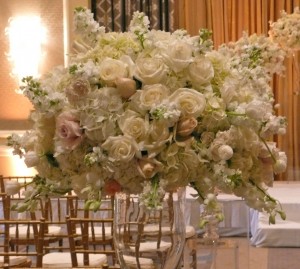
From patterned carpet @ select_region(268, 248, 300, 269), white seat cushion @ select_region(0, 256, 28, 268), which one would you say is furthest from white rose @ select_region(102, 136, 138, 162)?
patterned carpet @ select_region(268, 248, 300, 269)

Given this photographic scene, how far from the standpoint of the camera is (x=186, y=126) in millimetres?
1915

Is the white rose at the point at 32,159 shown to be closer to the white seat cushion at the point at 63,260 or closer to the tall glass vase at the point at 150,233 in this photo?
the tall glass vase at the point at 150,233

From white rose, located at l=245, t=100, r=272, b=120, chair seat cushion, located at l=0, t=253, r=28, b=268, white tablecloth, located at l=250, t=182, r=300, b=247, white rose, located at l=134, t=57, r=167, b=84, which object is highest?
white rose, located at l=134, t=57, r=167, b=84

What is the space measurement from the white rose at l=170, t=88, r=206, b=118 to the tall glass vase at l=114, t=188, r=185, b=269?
0.70 feet

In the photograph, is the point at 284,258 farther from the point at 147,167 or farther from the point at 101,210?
the point at 147,167

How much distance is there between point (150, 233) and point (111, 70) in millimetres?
409

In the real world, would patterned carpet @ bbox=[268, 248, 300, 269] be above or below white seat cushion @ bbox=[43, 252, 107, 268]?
below

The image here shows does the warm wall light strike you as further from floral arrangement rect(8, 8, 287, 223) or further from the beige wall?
floral arrangement rect(8, 8, 287, 223)

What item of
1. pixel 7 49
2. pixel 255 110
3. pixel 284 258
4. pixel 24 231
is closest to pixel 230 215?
pixel 284 258

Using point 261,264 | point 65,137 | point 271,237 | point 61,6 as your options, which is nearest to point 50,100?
point 65,137

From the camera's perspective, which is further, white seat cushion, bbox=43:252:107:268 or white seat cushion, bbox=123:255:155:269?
white seat cushion, bbox=43:252:107:268

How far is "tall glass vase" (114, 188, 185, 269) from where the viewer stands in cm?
205

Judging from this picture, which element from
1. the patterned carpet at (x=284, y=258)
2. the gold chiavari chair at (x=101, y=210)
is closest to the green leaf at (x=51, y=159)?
the gold chiavari chair at (x=101, y=210)

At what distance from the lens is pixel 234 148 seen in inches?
78.4
